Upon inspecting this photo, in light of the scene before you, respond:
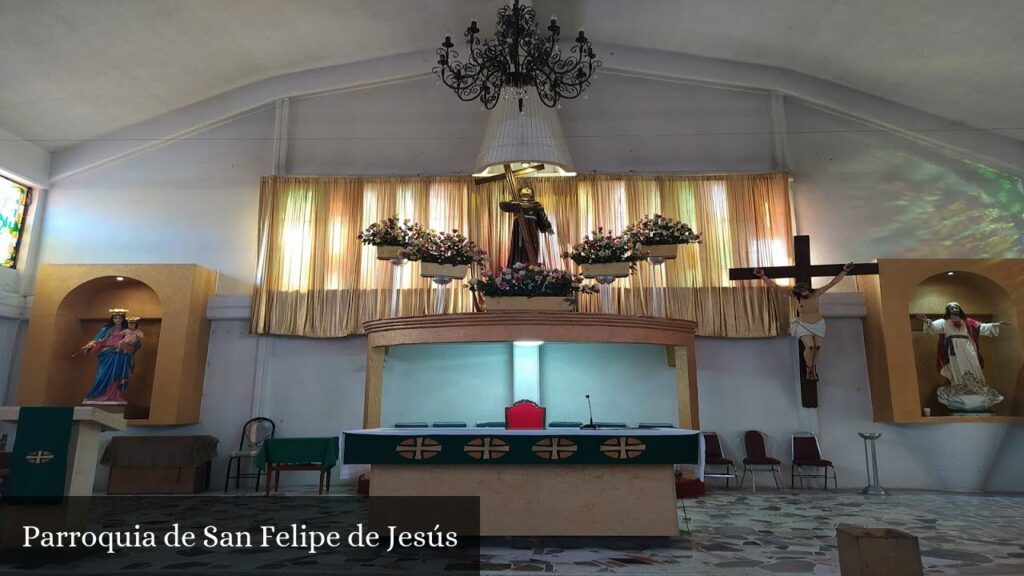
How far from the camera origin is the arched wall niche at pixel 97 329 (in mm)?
9828

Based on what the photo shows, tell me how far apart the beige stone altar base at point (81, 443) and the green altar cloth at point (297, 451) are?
277cm

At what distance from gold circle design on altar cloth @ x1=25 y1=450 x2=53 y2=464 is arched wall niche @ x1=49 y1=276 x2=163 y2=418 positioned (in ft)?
16.4

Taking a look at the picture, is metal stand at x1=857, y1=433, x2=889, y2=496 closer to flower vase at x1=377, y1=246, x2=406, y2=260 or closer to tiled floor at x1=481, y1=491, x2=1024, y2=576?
tiled floor at x1=481, y1=491, x2=1024, y2=576

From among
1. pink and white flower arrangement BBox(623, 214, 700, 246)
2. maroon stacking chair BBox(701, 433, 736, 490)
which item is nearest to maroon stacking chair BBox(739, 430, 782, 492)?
maroon stacking chair BBox(701, 433, 736, 490)

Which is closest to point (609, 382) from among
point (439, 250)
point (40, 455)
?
point (439, 250)

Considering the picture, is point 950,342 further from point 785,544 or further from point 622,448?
point 622,448

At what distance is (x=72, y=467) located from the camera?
518 cm

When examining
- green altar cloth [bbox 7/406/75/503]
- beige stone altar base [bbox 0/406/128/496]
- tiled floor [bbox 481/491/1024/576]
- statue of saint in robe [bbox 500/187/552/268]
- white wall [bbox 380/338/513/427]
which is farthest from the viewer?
white wall [bbox 380/338/513/427]

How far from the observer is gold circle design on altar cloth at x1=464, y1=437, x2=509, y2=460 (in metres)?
4.95

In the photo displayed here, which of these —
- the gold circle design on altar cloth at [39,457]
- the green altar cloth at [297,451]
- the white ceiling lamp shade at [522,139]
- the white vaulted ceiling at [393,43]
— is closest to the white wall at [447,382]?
the green altar cloth at [297,451]

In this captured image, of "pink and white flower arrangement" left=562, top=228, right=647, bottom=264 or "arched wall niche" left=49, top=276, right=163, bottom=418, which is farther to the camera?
"arched wall niche" left=49, top=276, right=163, bottom=418

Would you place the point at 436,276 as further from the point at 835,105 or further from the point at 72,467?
the point at 835,105

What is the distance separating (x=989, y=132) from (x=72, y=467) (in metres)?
12.3

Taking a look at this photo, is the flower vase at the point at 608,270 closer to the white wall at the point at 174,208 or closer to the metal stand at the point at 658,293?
the metal stand at the point at 658,293
